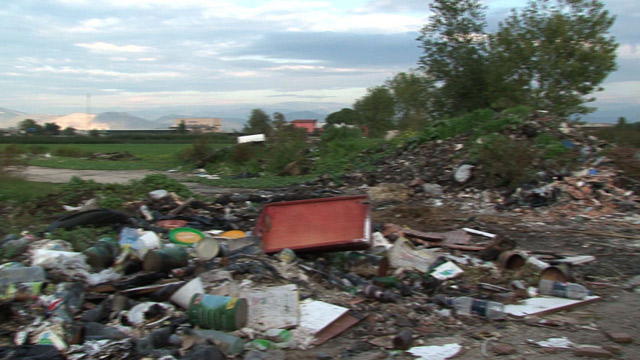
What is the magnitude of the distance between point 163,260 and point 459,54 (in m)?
15.1

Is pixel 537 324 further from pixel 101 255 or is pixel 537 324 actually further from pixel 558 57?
pixel 558 57

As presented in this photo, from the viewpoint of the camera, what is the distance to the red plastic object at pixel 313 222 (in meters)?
5.63

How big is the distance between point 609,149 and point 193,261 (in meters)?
9.35

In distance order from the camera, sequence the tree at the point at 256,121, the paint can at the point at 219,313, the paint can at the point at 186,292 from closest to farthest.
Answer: the paint can at the point at 219,313, the paint can at the point at 186,292, the tree at the point at 256,121

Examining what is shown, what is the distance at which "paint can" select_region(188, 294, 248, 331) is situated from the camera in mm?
3893

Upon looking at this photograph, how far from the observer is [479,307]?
14.5ft

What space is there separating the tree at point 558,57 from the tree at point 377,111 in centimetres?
1187

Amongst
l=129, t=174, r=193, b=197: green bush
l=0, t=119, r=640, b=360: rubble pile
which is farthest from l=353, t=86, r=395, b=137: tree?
l=0, t=119, r=640, b=360: rubble pile

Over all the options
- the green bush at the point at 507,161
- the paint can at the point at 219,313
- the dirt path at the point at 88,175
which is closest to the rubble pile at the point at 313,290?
the paint can at the point at 219,313

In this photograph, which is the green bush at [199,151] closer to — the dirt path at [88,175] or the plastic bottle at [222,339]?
the dirt path at [88,175]

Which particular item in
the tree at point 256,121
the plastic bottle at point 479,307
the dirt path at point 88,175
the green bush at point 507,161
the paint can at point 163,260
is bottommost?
the dirt path at point 88,175

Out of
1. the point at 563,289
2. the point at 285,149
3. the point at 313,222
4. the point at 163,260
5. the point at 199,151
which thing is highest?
the point at 285,149

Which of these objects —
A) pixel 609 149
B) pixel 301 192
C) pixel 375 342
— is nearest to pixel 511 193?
pixel 609 149

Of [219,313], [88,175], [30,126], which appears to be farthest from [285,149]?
[30,126]
